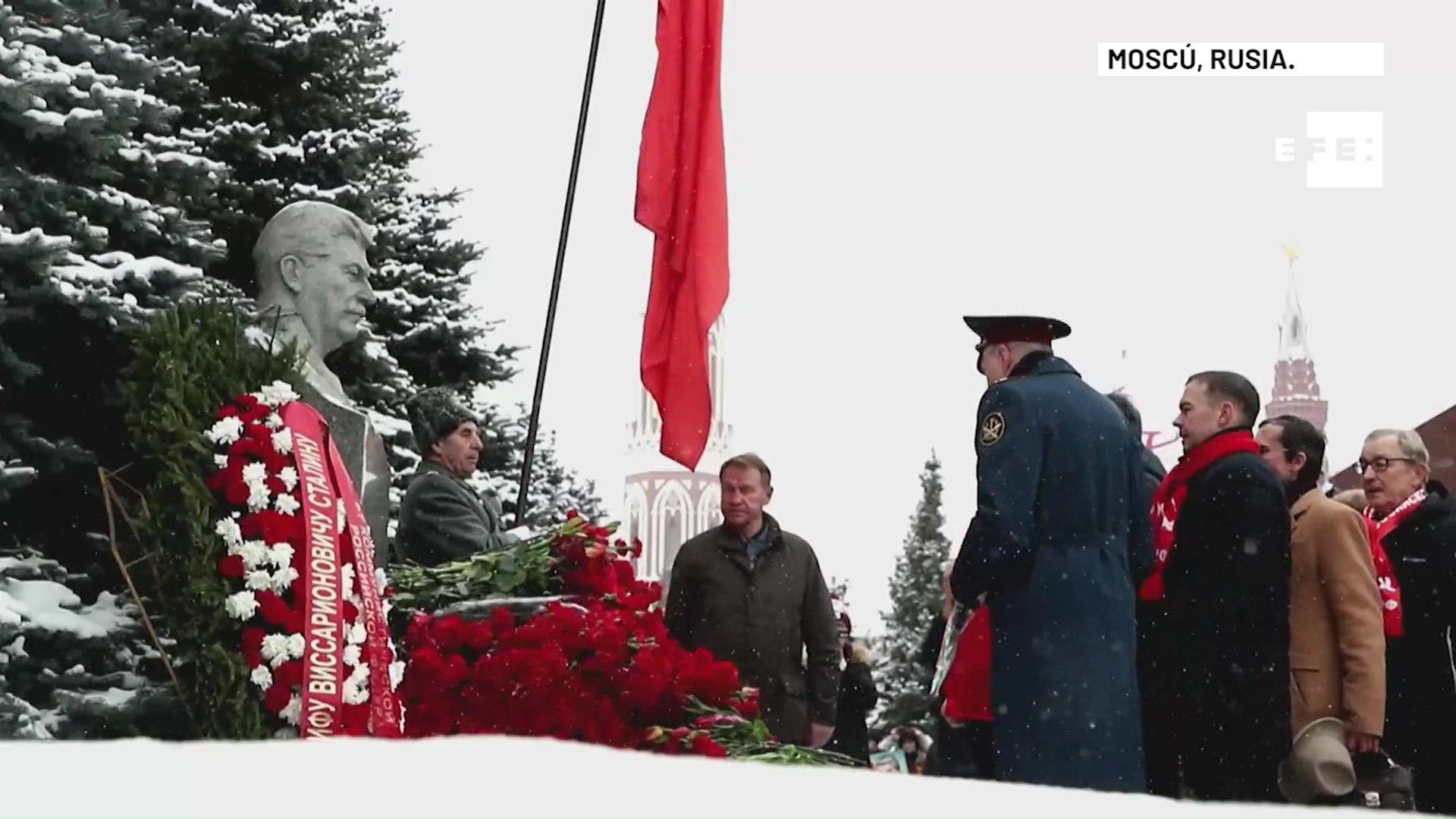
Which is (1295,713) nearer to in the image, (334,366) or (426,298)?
(334,366)

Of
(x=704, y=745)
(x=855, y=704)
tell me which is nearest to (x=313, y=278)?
(x=704, y=745)

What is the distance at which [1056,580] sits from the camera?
5.30 m

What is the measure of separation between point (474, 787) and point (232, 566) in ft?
18.0

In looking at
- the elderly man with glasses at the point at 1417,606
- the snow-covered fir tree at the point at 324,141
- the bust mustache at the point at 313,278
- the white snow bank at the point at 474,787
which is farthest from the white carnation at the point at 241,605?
the white snow bank at the point at 474,787

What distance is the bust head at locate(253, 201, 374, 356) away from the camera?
7.09 meters

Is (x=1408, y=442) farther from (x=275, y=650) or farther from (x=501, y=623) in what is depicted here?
(x=275, y=650)

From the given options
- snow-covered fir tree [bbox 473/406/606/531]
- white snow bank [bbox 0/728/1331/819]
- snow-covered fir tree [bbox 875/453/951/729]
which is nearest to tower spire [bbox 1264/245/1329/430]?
snow-covered fir tree [bbox 875/453/951/729]

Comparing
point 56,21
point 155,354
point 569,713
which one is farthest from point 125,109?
point 569,713

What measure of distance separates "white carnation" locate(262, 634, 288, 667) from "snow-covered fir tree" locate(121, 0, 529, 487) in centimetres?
466

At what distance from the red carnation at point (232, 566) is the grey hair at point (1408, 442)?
3.98m

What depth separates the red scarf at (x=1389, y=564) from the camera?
21.2 feet

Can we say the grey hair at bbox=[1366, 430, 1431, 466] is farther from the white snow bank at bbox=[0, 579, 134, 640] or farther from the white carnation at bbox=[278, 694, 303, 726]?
the white snow bank at bbox=[0, 579, 134, 640]

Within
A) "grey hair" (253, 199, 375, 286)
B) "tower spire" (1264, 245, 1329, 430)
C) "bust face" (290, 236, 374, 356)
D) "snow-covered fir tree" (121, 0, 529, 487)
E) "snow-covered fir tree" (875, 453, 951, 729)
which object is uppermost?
"tower spire" (1264, 245, 1329, 430)

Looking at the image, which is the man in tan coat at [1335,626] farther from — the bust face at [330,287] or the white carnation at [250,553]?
the bust face at [330,287]
